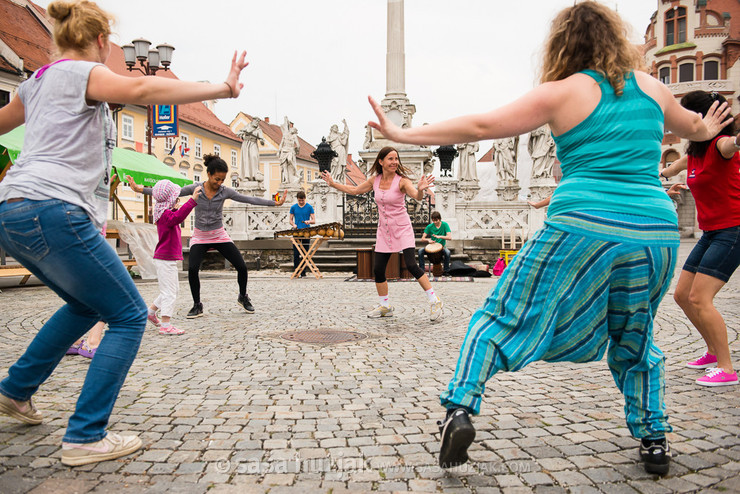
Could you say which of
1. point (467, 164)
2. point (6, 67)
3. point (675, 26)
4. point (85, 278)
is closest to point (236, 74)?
point (85, 278)

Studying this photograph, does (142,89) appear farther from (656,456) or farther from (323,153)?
(323,153)

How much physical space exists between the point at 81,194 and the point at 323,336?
379cm

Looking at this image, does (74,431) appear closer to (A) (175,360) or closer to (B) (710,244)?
(A) (175,360)

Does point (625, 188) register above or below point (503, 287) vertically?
above

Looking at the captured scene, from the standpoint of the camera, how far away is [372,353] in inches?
212

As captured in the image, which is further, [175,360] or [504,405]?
[175,360]

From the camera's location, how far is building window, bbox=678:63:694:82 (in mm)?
50188

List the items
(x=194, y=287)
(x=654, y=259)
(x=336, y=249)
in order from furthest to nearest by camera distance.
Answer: (x=336, y=249), (x=194, y=287), (x=654, y=259)

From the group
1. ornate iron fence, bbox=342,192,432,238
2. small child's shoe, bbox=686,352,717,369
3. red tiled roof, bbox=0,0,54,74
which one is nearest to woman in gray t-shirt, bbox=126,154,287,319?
small child's shoe, bbox=686,352,717,369

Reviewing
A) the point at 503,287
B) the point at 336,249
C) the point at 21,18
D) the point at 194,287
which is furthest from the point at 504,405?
the point at 21,18

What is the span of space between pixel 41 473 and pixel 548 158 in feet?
71.6

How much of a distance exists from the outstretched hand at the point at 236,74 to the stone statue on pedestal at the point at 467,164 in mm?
21176

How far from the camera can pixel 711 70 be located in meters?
50.0

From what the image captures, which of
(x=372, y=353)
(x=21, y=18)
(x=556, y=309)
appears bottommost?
(x=372, y=353)
